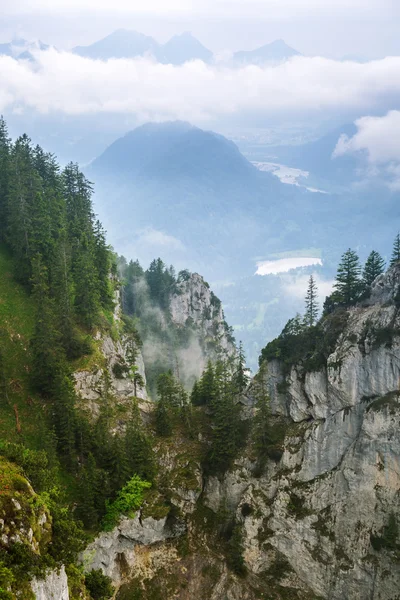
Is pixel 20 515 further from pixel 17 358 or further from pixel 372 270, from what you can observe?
pixel 372 270

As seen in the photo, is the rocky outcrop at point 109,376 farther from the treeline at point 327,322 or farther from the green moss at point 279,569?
the green moss at point 279,569

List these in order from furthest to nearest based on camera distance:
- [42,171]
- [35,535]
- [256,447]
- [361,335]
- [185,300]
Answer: [185,300] < [42,171] < [256,447] < [361,335] < [35,535]

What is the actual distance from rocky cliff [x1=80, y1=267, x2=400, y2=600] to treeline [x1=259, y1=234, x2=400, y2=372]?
94 centimetres

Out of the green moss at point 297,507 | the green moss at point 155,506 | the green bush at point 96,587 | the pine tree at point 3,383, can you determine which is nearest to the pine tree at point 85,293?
the pine tree at point 3,383

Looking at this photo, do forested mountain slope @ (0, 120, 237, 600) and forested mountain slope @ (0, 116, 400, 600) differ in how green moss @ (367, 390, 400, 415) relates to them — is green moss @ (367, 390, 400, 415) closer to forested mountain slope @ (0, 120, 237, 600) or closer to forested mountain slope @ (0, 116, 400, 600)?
forested mountain slope @ (0, 116, 400, 600)

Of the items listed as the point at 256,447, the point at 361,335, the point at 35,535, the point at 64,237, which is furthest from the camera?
the point at 64,237

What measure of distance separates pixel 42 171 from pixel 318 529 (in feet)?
250

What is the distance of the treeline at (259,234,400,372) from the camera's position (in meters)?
59.9

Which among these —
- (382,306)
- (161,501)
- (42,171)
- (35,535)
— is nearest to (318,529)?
(161,501)

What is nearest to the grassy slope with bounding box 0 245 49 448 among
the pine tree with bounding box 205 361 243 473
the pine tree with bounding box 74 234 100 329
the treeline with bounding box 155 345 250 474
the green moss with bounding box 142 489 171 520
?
the pine tree with bounding box 74 234 100 329

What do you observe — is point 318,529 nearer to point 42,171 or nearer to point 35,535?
point 35,535

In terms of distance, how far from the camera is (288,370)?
Result: 63562 mm

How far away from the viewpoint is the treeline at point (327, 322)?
59875 mm

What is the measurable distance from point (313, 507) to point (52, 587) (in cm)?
3610
